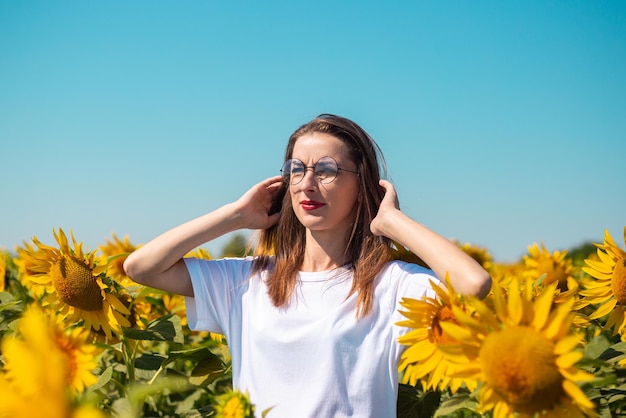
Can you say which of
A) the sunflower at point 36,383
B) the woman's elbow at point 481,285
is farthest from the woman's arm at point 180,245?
the sunflower at point 36,383

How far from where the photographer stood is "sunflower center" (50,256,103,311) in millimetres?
2662

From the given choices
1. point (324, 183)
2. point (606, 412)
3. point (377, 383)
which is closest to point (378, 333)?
point (377, 383)

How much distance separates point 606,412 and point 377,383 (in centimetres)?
74

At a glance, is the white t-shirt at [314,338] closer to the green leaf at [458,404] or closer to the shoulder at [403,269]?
the shoulder at [403,269]

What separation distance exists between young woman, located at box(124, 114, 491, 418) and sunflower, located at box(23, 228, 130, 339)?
0.16 m

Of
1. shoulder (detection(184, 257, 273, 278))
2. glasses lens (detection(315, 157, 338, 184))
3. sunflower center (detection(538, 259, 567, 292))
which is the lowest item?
sunflower center (detection(538, 259, 567, 292))

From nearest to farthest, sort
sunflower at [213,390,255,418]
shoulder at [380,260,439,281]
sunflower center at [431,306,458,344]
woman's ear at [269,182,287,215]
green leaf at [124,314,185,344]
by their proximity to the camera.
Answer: sunflower at [213,390,255,418] < sunflower center at [431,306,458,344] < shoulder at [380,260,439,281] < green leaf at [124,314,185,344] < woman's ear at [269,182,287,215]

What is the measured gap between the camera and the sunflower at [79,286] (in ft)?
8.75

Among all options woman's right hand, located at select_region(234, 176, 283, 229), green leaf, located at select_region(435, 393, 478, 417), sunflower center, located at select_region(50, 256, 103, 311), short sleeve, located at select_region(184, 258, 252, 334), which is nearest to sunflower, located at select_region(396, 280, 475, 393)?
green leaf, located at select_region(435, 393, 478, 417)

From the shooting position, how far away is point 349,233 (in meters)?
2.69

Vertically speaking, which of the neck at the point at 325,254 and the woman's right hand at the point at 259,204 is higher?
the woman's right hand at the point at 259,204

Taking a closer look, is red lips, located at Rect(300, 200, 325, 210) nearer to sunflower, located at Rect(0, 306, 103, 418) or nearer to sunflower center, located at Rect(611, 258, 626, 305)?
sunflower center, located at Rect(611, 258, 626, 305)

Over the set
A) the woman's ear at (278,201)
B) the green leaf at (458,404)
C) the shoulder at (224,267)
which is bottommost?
the green leaf at (458,404)

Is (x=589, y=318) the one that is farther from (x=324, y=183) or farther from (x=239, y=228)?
(x=239, y=228)
